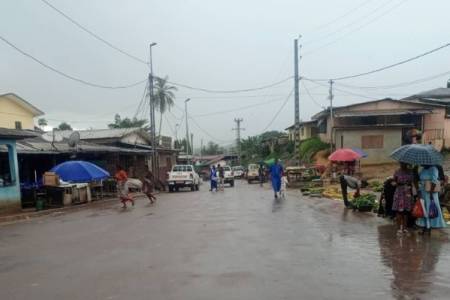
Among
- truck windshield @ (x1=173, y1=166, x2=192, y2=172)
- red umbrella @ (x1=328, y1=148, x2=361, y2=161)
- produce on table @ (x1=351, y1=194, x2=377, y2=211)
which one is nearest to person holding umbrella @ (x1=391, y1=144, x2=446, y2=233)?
produce on table @ (x1=351, y1=194, x2=377, y2=211)

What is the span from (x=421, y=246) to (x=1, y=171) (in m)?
19.7

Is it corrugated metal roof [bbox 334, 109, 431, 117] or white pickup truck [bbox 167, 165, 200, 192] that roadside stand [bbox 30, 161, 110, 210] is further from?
corrugated metal roof [bbox 334, 109, 431, 117]

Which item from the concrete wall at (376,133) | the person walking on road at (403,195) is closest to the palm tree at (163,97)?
the concrete wall at (376,133)

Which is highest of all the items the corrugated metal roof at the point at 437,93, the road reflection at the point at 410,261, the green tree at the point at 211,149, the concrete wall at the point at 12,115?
the corrugated metal roof at the point at 437,93

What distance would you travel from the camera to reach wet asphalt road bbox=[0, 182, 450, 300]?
6.05 m

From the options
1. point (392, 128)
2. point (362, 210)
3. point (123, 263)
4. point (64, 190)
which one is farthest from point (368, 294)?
point (392, 128)

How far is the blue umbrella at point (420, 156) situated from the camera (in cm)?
951

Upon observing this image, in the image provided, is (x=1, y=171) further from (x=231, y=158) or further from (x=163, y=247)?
(x=231, y=158)

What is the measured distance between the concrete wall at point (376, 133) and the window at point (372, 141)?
20cm

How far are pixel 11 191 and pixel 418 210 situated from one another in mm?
15573

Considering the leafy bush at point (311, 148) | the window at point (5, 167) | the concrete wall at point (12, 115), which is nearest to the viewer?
the window at point (5, 167)

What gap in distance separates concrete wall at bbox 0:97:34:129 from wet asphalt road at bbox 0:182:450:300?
80.9 feet

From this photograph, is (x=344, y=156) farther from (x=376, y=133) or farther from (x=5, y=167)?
(x=376, y=133)

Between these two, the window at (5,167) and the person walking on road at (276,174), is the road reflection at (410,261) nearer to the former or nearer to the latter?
the person walking on road at (276,174)
